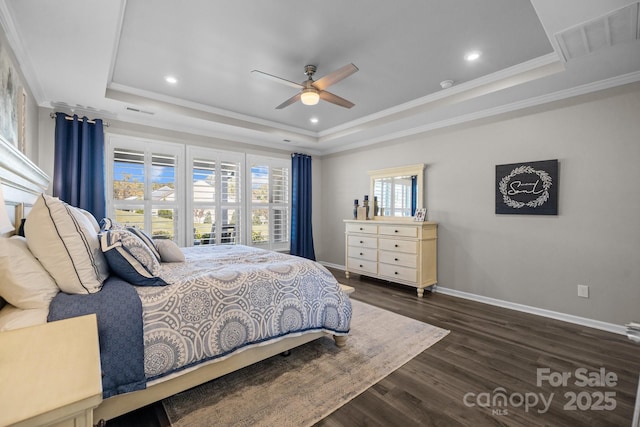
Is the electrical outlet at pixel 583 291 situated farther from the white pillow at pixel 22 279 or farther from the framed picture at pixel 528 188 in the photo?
the white pillow at pixel 22 279

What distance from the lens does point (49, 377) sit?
0.79 m

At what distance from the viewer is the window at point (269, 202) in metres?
5.07

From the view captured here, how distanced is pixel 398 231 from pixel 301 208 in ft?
6.99

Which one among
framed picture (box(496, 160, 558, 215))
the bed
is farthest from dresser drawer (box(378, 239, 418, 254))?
the bed

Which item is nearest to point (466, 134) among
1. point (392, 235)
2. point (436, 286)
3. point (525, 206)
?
point (525, 206)

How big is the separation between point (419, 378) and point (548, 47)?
295 cm

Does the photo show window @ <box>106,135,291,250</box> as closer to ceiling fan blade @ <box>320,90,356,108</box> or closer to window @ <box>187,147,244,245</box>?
window @ <box>187,147,244,245</box>

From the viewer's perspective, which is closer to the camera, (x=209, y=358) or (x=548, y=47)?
(x=209, y=358)

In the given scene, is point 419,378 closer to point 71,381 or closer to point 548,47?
point 71,381

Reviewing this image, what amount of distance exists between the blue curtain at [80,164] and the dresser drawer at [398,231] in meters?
3.73

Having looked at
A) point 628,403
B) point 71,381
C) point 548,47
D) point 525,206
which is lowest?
point 628,403

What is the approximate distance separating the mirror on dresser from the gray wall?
0.53 feet

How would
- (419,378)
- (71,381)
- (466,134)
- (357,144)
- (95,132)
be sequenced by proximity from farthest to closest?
(357,144), (466,134), (95,132), (419,378), (71,381)

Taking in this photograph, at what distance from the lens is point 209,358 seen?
5.57 feet
